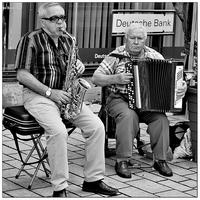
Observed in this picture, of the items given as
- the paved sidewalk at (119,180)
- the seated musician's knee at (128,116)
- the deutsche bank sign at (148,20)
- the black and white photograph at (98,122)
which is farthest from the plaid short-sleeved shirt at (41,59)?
the deutsche bank sign at (148,20)

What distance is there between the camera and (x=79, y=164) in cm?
570

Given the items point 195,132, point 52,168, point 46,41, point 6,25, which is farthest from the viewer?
point 6,25

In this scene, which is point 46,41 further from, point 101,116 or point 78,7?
point 78,7

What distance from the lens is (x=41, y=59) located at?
5008 millimetres

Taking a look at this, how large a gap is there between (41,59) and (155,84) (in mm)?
1112

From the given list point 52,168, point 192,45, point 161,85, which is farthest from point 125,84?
point 192,45

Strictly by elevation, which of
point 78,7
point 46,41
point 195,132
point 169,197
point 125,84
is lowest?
point 169,197

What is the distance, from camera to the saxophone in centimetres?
502

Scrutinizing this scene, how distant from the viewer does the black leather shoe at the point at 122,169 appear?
5.41 meters

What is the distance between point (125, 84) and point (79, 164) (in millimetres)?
845

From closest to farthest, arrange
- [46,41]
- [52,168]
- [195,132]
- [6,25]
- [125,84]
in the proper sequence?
[52,168] → [46,41] → [125,84] → [195,132] → [6,25]

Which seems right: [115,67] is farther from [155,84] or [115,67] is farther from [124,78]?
[155,84]

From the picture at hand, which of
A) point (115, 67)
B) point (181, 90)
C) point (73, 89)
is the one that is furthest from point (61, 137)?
point (181, 90)

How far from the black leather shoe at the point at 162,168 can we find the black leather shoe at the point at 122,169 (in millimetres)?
291
